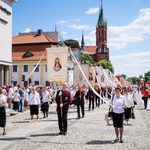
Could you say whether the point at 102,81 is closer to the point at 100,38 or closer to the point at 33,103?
the point at 33,103

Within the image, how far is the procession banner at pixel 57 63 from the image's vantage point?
23.0 metres

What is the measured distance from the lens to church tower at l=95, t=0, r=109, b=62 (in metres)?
168

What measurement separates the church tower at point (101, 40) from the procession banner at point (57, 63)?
472ft

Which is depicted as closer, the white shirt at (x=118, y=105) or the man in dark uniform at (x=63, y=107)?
the white shirt at (x=118, y=105)

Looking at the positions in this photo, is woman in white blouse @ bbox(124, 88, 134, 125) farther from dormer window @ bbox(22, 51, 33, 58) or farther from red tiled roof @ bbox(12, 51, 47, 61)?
dormer window @ bbox(22, 51, 33, 58)

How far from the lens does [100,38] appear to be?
561ft

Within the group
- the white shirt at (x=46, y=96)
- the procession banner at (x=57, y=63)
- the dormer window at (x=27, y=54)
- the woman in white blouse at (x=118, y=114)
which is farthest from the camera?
the dormer window at (x=27, y=54)

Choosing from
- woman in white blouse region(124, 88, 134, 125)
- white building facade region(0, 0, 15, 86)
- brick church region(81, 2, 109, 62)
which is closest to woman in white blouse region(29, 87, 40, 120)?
woman in white blouse region(124, 88, 134, 125)

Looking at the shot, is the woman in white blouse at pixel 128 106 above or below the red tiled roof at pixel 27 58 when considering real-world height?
below

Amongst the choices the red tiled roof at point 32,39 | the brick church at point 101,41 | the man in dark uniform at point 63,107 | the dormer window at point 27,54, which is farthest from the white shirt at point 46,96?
the brick church at point 101,41

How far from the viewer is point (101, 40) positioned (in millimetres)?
170250

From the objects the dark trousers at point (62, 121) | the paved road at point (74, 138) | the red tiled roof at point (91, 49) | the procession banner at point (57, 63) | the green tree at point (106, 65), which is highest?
the red tiled roof at point (91, 49)

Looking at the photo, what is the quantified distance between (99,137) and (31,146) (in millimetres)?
2875

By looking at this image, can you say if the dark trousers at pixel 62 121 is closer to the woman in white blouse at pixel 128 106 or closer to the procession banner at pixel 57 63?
the woman in white blouse at pixel 128 106
